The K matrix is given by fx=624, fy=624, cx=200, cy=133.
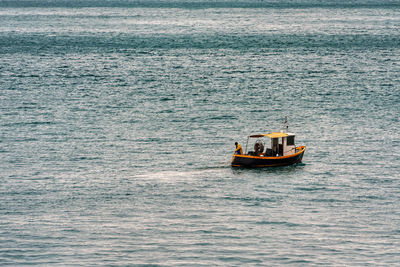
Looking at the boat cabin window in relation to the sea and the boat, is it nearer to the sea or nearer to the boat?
the boat

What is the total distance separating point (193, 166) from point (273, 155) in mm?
6849

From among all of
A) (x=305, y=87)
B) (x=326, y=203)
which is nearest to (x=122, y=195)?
(x=326, y=203)

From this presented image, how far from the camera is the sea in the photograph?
3712 centimetres

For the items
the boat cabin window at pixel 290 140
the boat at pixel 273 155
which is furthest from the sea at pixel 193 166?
the boat cabin window at pixel 290 140

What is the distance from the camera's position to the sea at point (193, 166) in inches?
1462

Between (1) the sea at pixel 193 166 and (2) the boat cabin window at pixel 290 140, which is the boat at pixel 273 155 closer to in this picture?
(2) the boat cabin window at pixel 290 140

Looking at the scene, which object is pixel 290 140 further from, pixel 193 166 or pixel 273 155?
pixel 193 166

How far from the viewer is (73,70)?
108m

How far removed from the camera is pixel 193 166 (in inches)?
2088

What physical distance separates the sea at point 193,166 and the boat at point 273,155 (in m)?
0.73

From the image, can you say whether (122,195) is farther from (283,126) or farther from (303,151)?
(283,126)

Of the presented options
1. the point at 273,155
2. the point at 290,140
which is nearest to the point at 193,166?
the point at 273,155

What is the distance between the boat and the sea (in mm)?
732

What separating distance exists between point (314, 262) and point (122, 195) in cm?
1648
